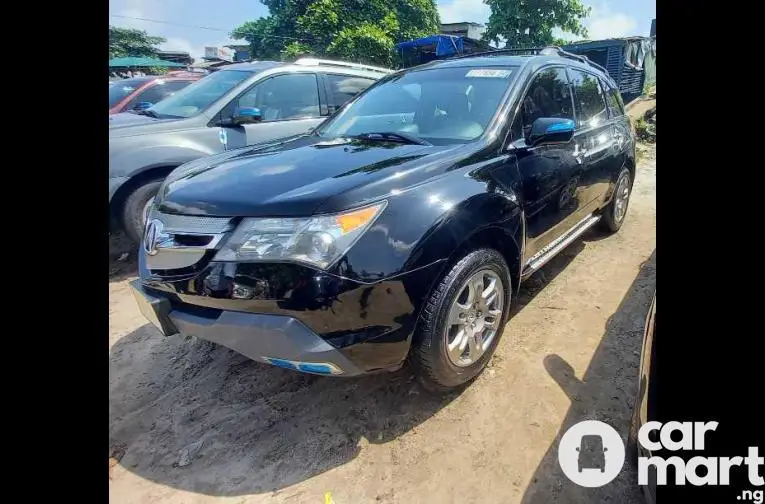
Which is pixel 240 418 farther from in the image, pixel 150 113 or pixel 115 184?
pixel 150 113

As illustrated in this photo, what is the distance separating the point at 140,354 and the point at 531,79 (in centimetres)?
307

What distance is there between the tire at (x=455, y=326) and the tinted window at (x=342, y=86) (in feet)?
11.5

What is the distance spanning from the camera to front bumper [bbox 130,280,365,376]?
178cm

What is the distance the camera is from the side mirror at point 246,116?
4.33 meters

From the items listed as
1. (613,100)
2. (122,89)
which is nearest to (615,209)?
(613,100)

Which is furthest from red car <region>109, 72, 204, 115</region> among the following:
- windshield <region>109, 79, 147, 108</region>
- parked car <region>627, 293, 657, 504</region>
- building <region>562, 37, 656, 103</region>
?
building <region>562, 37, 656, 103</region>

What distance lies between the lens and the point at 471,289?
2.25 m

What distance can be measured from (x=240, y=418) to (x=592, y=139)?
3203 millimetres

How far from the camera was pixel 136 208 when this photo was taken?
4.02m

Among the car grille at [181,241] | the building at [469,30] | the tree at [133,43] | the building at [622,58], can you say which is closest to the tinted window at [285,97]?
the car grille at [181,241]
